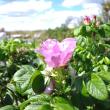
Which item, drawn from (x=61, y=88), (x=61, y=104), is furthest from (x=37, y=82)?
(x=61, y=104)

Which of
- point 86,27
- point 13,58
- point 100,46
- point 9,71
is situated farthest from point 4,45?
point 100,46

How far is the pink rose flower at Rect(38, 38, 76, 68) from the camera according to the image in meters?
1.63

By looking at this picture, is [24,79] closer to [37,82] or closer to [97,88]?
[37,82]

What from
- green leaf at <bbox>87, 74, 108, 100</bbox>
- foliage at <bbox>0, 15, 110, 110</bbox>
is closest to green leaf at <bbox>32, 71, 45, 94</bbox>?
foliage at <bbox>0, 15, 110, 110</bbox>

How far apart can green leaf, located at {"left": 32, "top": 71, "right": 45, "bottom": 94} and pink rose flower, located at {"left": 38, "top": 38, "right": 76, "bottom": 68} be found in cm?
12

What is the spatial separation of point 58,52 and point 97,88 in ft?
0.65

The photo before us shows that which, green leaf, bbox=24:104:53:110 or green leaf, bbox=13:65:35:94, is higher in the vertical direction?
green leaf, bbox=13:65:35:94

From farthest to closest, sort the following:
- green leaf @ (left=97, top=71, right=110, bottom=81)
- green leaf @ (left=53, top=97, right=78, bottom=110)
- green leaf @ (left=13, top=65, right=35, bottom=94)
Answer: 1. green leaf @ (left=13, top=65, right=35, bottom=94)
2. green leaf @ (left=97, top=71, right=110, bottom=81)
3. green leaf @ (left=53, top=97, right=78, bottom=110)

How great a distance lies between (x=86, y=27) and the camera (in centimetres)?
289

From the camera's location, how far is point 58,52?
1.63 metres

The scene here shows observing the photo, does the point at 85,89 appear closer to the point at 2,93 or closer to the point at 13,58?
the point at 2,93

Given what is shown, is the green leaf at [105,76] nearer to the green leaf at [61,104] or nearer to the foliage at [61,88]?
the foliage at [61,88]

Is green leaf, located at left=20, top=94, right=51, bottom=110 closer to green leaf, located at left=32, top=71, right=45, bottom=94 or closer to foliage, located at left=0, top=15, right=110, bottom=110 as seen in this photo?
foliage, located at left=0, top=15, right=110, bottom=110

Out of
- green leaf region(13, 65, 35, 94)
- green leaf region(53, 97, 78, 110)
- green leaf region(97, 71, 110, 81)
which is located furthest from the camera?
green leaf region(13, 65, 35, 94)
